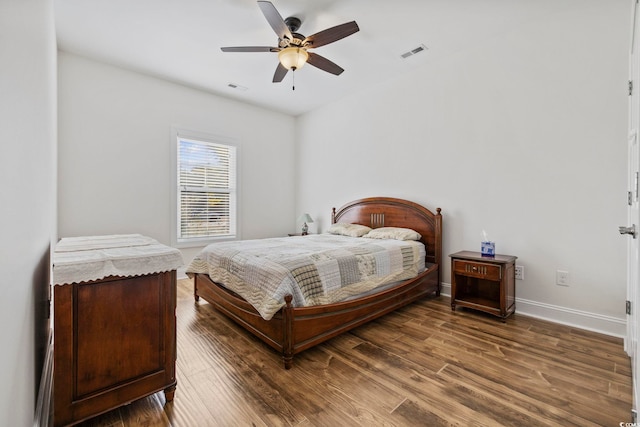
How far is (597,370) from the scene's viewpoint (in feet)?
6.19

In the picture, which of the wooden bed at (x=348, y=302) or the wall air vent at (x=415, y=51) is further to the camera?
the wall air vent at (x=415, y=51)

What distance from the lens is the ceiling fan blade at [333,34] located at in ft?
7.68

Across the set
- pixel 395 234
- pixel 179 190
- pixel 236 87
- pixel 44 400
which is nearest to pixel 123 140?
pixel 179 190

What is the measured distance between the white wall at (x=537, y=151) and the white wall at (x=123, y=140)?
112 inches

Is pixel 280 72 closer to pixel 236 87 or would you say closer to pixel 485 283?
pixel 236 87

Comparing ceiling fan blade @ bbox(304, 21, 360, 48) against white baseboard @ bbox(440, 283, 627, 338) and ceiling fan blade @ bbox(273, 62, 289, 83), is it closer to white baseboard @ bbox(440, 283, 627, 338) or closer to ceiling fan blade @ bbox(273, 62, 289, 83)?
ceiling fan blade @ bbox(273, 62, 289, 83)

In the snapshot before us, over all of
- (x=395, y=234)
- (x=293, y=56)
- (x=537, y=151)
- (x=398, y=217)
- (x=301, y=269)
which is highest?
(x=293, y=56)

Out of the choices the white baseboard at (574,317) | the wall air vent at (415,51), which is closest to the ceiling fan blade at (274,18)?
the wall air vent at (415,51)

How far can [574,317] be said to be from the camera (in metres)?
2.59

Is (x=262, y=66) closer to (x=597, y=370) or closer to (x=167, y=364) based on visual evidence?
(x=167, y=364)

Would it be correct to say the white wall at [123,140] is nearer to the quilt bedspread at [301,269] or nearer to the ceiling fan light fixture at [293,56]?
the quilt bedspread at [301,269]

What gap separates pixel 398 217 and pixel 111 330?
3.29 m

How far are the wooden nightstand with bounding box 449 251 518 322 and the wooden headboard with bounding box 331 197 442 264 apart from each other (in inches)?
17.3

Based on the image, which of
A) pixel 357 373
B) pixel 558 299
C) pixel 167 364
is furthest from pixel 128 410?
pixel 558 299
